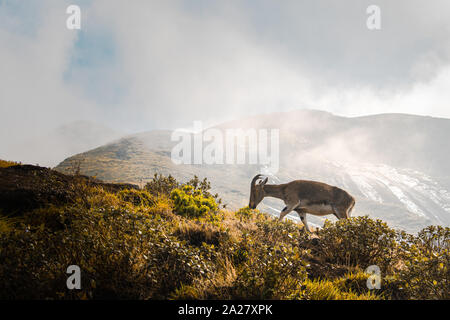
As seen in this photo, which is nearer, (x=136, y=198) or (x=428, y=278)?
(x=428, y=278)

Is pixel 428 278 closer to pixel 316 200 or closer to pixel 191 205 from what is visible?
pixel 191 205

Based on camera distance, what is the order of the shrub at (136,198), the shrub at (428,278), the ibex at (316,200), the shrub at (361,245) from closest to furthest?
the shrub at (428,278)
the shrub at (361,245)
the shrub at (136,198)
the ibex at (316,200)

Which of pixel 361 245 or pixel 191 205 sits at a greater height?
pixel 191 205

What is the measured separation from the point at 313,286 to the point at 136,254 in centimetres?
271

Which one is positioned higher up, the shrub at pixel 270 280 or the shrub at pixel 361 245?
the shrub at pixel 270 280

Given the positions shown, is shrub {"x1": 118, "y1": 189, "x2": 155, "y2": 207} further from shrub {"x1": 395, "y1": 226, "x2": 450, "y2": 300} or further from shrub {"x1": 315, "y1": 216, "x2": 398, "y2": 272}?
shrub {"x1": 395, "y1": 226, "x2": 450, "y2": 300}

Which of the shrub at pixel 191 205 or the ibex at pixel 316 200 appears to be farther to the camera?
the ibex at pixel 316 200

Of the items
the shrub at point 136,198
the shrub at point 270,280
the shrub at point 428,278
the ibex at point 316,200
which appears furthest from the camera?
the ibex at point 316,200

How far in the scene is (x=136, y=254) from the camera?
4.14m

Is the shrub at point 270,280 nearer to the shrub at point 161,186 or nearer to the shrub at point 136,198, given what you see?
the shrub at point 136,198

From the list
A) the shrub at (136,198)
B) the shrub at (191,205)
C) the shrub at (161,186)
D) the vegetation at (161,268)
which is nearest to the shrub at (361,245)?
the vegetation at (161,268)

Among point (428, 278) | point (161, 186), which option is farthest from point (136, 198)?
point (428, 278)
